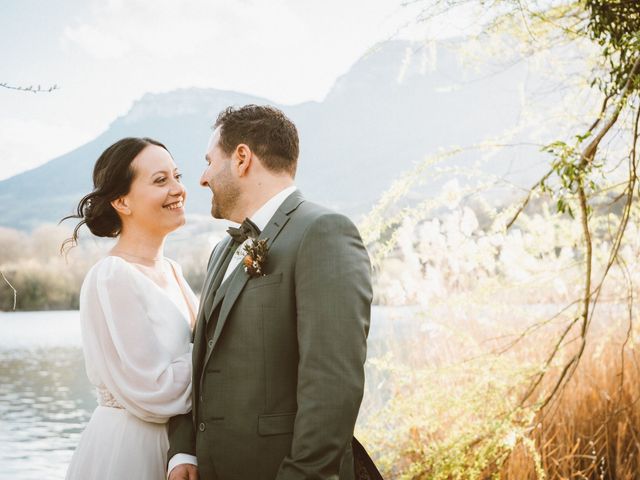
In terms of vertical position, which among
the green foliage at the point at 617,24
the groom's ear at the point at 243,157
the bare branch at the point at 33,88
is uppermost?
the green foliage at the point at 617,24

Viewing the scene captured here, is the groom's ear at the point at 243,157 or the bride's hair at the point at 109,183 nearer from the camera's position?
the groom's ear at the point at 243,157

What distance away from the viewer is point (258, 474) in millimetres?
1991

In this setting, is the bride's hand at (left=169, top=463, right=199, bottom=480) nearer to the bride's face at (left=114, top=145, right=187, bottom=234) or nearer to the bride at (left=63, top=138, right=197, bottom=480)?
the bride at (left=63, top=138, right=197, bottom=480)

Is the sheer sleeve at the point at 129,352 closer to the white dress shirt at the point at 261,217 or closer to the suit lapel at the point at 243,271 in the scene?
the white dress shirt at the point at 261,217

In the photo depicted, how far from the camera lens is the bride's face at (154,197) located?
2.82 meters

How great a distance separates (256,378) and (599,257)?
126 inches

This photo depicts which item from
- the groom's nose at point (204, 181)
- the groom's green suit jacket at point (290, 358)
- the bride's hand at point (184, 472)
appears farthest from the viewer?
the groom's nose at point (204, 181)

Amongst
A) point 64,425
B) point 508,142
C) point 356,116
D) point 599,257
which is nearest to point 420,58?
point 508,142

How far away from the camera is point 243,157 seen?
7.29ft

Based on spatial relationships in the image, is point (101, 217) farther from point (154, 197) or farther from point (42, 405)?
point (42, 405)

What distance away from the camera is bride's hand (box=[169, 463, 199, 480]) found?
7.17ft

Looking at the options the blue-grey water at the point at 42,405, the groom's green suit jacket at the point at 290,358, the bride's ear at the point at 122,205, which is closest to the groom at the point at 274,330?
the groom's green suit jacket at the point at 290,358

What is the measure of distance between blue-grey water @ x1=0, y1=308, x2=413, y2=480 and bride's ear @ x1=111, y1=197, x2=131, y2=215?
A: 323 centimetres

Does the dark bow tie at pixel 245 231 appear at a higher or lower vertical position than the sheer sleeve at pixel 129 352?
higher
